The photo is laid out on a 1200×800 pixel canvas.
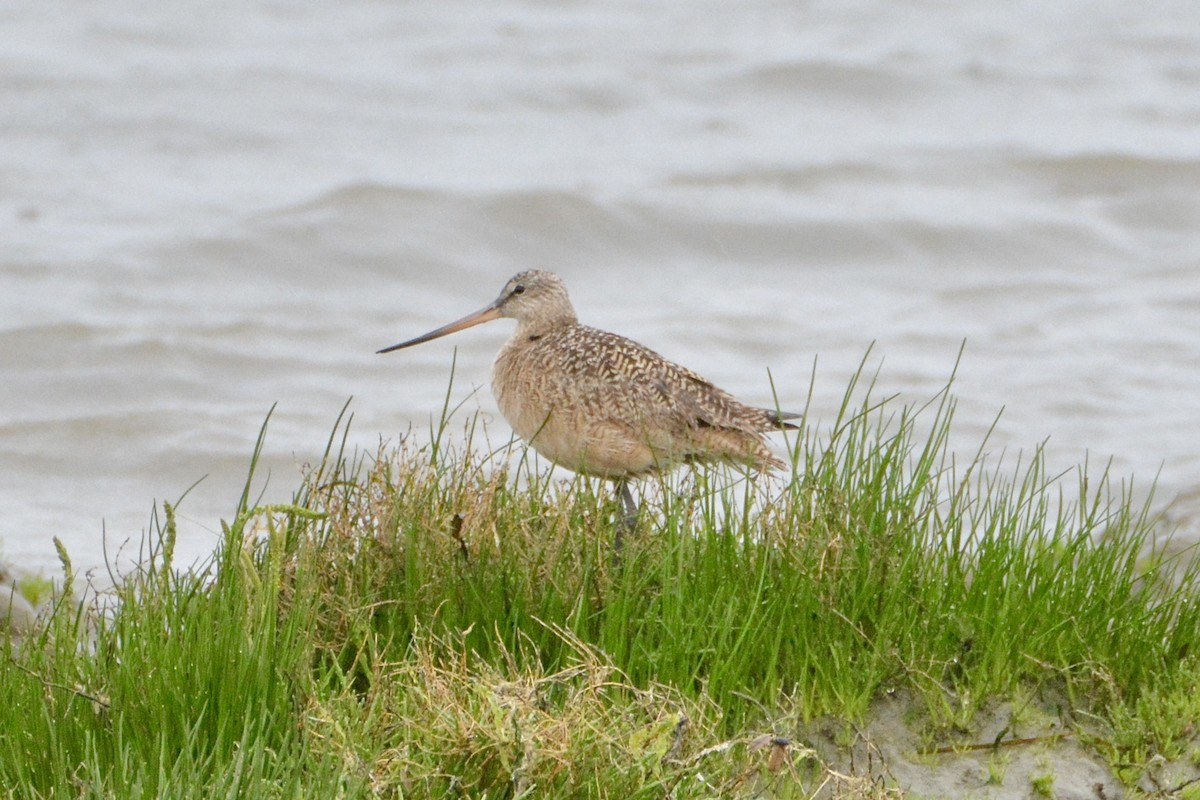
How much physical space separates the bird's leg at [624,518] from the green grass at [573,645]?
1.7 inches

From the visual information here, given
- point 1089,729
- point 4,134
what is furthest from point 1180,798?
point 4,134

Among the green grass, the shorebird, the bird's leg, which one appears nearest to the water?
the shorebird

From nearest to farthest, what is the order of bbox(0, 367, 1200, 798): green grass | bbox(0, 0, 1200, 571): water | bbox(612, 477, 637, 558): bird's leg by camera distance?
bbox(0, 367, 1200, 798): green grass → bbox(612, 477, 637, 558): bird's leg → bbox(0, 0, 1200, 571): water

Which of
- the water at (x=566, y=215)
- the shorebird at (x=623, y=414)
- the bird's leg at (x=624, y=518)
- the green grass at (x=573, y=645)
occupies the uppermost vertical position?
the water at (x=566, y=215)

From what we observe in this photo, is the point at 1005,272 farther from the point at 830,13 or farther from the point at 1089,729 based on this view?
the point at 1089,729

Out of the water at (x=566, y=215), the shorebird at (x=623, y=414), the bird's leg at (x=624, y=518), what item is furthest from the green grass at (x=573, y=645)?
the water at (x=566, y=215)

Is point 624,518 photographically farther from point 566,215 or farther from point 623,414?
point 566,215

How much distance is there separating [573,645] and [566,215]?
363 inches

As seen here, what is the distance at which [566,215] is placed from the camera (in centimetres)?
1323

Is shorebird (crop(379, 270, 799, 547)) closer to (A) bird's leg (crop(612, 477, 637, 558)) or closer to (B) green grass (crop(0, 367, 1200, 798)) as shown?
(A) bird's leg (crop(612, 477, 637, 558))

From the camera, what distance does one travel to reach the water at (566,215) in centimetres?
1012

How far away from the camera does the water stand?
1012 centimetres

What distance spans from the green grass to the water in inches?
111

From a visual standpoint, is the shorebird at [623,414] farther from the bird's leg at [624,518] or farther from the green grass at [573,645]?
the green grass at [573,645]
